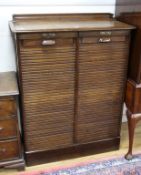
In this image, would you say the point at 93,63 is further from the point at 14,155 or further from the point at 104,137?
the point at 14,155

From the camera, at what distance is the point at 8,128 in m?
1.79

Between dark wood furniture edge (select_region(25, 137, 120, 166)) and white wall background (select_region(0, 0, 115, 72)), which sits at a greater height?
white wall background (select_region(0, 0, 115, 72))

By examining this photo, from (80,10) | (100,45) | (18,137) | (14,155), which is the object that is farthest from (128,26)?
(14,155)

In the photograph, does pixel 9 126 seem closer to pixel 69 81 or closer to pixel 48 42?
pixel 69 81

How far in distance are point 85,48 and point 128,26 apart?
340 millimetres

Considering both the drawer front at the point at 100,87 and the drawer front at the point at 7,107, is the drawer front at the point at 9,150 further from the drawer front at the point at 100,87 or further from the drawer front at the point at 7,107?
the drawer front at the point at 100,87

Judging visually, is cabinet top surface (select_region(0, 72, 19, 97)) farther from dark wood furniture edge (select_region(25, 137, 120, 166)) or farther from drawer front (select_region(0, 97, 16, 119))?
dark wood furniture edge (select_region(25, 137, 120, 166))

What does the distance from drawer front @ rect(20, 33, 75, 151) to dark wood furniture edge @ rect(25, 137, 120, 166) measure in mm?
58

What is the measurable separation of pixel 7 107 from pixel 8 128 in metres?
0.17

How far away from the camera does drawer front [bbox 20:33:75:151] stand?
1.67 meters

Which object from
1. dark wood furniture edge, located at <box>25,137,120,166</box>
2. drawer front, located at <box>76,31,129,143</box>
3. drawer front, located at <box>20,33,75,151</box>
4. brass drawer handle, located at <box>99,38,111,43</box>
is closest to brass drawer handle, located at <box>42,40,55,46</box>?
drawer front, located at <box>20,33,75,151</box>

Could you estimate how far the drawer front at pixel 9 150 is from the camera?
1841mm

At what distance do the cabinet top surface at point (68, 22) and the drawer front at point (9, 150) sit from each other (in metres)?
0.83

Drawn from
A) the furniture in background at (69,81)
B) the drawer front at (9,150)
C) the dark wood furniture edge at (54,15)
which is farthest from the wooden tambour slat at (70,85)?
the dark wood furniture edge at (54,15)
